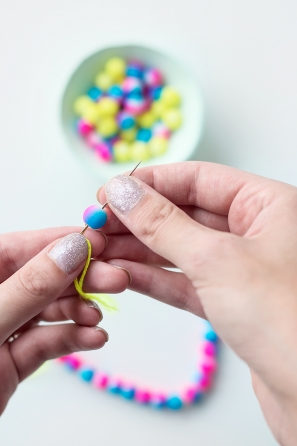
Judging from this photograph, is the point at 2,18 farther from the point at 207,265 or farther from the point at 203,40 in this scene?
the point at 207,265

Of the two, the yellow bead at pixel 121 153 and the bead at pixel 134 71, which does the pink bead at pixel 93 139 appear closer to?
the yellow bead at pixel 121 153

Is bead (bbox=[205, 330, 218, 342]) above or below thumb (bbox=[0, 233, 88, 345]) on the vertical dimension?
below

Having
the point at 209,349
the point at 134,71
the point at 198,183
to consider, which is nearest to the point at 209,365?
the point at 209,349

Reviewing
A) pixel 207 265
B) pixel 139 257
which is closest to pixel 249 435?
pixel 139 257


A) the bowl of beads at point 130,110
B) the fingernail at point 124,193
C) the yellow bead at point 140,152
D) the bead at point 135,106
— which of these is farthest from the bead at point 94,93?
the fingernail at point 124,193

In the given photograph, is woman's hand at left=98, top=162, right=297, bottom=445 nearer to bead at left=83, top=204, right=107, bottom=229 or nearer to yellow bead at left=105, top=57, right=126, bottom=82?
bead at left=83, top=204, right=107, bottom=229

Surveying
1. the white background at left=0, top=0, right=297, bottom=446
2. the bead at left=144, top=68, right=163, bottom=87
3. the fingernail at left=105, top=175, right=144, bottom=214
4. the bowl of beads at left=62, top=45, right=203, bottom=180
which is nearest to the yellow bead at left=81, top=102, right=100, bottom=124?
the bowl of beads at left=62, top=45, right=203, bottom=180
